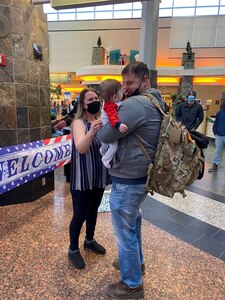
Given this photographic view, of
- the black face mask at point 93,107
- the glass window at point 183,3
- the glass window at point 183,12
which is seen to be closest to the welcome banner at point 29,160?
the black face mask at point 93,107

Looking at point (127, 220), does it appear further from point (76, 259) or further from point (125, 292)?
point (76, 259)

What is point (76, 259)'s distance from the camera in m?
1.95

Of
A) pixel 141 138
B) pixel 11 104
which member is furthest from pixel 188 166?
pixel 11 104

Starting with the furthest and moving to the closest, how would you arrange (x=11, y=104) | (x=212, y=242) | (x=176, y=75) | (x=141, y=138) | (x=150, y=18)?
(x=176, y=75)
(x=150, y=18)
(x=11, y=104)
(x=212, y=242)
(x=141, y=138)

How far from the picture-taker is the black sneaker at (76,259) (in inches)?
76.0

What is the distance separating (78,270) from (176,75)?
534 inches

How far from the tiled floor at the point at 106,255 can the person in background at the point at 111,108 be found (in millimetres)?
1030

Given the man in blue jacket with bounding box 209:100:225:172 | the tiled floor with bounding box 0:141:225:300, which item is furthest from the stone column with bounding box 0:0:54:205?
the man in blue jacket with bounding box 209:100:225:172

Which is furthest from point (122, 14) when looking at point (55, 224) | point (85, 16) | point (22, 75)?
point (55, 224)

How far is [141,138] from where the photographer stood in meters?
1.35

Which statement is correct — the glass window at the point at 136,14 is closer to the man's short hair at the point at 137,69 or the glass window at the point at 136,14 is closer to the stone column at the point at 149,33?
the stone column at the point at 149,33

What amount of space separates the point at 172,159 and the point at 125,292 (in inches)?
39.3

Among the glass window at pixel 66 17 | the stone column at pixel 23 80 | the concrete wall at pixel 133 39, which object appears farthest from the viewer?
the glass window at pixel 66 17

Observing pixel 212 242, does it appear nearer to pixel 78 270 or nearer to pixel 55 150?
pixel 78 270
